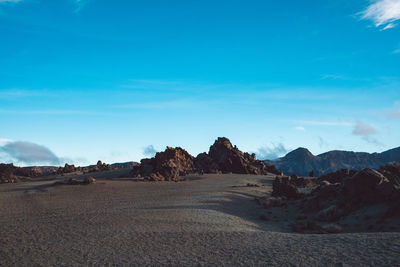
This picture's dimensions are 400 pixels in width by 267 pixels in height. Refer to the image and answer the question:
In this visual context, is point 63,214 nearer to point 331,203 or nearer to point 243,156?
point 331,203

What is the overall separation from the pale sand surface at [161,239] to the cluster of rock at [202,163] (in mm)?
12220

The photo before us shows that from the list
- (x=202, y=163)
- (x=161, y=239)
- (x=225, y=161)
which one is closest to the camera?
(x=161, y=239)

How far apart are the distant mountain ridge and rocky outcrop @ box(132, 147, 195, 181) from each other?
70727 millimetres

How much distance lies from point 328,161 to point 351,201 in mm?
97317

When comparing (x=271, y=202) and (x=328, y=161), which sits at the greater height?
(x=328, y=161)

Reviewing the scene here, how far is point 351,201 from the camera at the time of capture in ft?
48.9

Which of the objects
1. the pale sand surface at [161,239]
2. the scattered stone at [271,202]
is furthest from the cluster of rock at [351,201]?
the pale sand surface at [161,239]

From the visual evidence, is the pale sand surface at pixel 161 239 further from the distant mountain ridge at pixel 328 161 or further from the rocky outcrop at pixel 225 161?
the distant mountain ridge at pixel 328 161

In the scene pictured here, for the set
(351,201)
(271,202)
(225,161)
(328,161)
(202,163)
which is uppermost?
(328,161)

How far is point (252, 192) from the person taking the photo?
72.4 ft

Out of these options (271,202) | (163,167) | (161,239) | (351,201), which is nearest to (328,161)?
(163,167)

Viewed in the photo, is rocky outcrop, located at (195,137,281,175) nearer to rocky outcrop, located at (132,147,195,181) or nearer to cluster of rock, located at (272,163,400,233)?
rocky outcrop, located at (132,147,195,181)

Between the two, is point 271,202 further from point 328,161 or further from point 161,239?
point 328,161

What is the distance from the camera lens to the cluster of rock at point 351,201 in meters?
12.4
